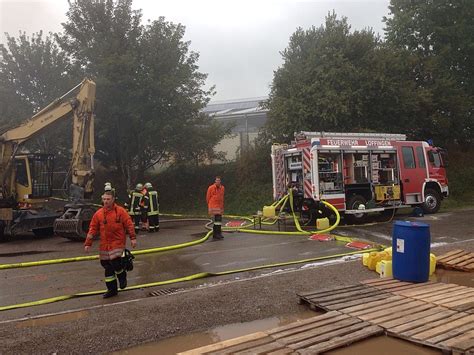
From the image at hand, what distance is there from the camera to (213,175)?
24.2 metres

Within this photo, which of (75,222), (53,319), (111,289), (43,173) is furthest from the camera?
(43,173)

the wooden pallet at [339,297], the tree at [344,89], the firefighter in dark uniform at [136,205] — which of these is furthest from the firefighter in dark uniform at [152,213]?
the tree at [344,89]

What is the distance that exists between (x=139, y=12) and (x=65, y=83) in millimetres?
4972

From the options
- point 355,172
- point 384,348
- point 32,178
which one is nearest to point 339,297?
point 384,348

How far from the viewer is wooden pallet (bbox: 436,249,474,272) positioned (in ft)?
23.9

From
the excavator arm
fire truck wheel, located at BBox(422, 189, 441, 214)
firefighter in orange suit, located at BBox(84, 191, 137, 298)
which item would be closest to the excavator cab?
the excavator arm

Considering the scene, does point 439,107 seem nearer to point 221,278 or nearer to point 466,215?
point 466,215

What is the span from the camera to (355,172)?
14.1 m

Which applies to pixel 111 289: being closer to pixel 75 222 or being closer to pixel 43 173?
pixel 75 222

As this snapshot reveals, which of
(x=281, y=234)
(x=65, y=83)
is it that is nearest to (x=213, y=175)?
(x=65, y=83)

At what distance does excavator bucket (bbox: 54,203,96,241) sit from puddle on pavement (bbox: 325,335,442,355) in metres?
9.48

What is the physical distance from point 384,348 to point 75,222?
384 inches

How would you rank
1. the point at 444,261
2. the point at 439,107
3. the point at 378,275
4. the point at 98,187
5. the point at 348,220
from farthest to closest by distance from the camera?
the point at 98,187 → the point at 439,107 → the point at 348,220 → the point at 444,261 → the point at 378,275

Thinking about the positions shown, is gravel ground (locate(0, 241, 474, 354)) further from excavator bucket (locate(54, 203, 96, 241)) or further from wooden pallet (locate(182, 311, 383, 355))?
excavator bucket (locate(54, 203, 96, 241))
